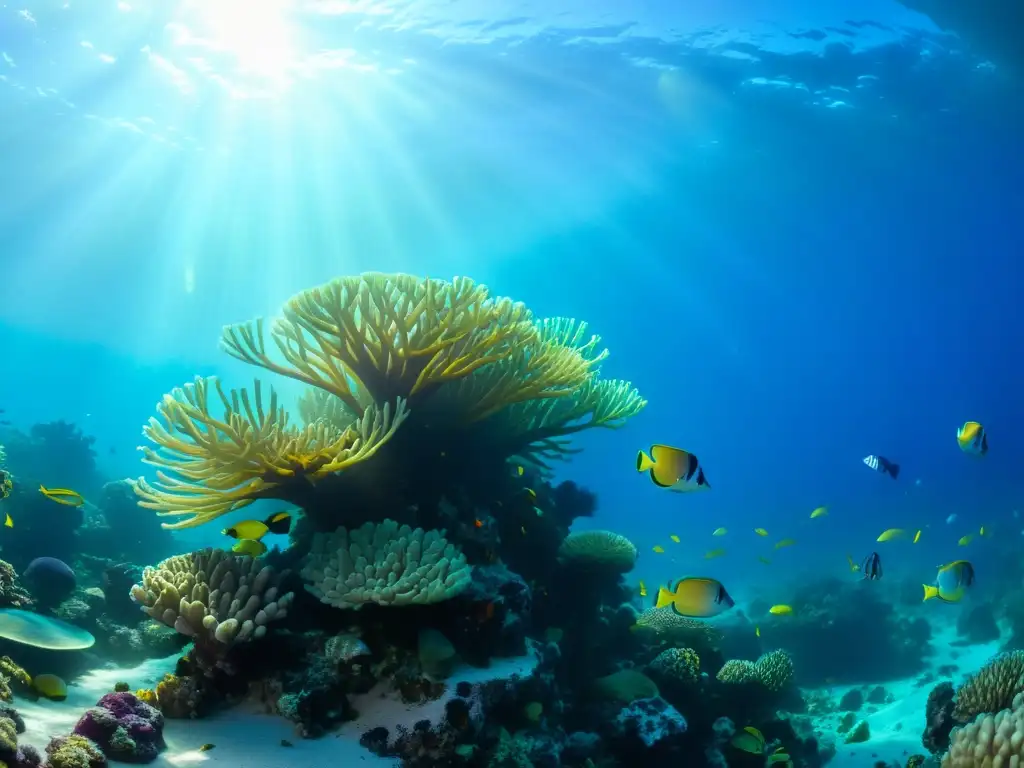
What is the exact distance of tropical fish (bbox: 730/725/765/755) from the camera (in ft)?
20.3

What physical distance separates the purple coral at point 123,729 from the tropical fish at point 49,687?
1010 mm

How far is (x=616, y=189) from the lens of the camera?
38.5m

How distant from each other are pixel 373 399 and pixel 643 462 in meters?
2.66

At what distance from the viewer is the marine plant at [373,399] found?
476cm

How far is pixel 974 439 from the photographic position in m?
6.78

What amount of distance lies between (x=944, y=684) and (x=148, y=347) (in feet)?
310

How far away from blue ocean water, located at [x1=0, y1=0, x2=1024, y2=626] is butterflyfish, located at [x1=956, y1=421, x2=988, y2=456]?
21069 mm

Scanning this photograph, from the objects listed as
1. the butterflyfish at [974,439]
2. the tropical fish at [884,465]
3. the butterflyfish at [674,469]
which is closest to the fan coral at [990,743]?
the butterflyfish at [674,469]

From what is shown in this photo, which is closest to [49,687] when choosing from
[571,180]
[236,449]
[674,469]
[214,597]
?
[214,597]

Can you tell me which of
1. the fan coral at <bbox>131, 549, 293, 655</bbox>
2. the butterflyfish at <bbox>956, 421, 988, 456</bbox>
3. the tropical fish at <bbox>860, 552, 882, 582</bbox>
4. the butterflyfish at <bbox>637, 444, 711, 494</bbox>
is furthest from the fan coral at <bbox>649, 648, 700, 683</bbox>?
the fan coral at <bbox>131, 549, 293, 655</bbox>

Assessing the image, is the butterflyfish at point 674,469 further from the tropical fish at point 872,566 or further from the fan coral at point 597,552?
the tropical fish at point 872,566

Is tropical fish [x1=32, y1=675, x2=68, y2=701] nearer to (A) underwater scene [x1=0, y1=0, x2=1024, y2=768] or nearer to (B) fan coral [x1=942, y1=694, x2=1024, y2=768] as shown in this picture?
→ (A) underwater scene [x1=0, y1=0, x2=1024, y2=768]

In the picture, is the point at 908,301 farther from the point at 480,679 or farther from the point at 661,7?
the point at 480,679

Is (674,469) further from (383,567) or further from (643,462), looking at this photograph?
(383,567)
